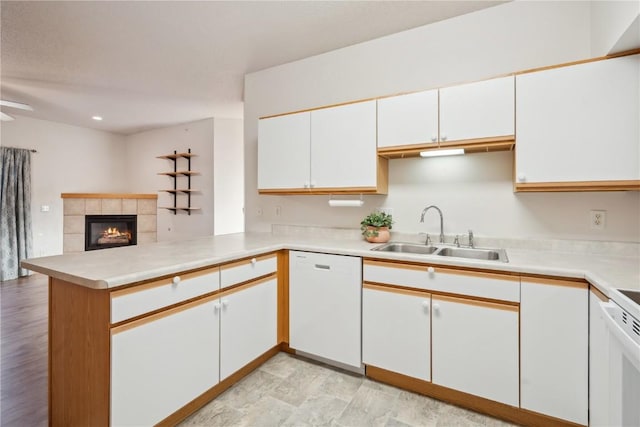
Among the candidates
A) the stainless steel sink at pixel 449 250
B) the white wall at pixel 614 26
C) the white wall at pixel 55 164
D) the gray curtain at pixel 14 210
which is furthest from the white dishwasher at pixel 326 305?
the white wall at pixel 55 164

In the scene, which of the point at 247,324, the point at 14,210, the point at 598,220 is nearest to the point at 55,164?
the point at 14,210

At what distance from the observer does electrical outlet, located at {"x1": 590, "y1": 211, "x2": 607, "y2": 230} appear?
188cm

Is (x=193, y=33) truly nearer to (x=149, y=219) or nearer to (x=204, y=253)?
(x=204, y=253)

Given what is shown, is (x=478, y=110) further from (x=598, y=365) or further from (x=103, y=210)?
(x=103, y=210)

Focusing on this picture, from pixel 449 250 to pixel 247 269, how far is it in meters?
1.42

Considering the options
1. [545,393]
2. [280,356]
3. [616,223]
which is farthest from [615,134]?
[280,356]

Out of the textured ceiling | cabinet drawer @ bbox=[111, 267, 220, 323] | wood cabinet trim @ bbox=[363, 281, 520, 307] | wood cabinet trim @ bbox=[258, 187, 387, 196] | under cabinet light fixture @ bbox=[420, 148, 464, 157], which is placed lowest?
wood cabinet trim @ bbox=[363, 281, 520, 307]

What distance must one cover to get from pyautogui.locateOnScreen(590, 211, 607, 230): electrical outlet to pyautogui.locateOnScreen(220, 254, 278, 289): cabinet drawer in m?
2.14

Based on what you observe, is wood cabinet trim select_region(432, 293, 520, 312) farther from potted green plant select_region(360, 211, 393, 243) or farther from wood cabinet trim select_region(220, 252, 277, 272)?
wood cabinet trim select_region(220, 252, 277, 272)

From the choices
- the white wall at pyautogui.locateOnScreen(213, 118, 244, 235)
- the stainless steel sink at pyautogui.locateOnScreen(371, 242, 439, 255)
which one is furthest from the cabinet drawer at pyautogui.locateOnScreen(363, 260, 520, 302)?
the white wall at pyautogui.locateOnScreen(213, 118, 244, 235)

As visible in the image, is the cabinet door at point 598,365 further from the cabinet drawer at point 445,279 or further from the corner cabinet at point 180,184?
the corner cabinet at point 180,184

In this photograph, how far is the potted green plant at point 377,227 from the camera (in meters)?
2.35

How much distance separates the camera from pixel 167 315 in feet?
4.83

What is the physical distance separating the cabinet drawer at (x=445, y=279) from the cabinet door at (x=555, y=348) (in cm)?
8
